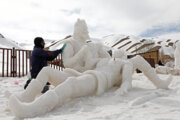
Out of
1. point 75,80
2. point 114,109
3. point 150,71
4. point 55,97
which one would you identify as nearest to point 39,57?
point 75,80

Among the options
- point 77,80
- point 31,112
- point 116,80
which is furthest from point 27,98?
point 116,80

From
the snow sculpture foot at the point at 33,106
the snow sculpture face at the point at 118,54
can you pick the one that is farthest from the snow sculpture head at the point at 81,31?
the snow sculpture foot at the point at 33,106

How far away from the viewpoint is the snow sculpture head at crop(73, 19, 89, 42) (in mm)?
3040

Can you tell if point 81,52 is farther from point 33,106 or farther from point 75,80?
point 33,106

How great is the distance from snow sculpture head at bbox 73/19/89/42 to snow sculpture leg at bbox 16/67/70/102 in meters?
1.00

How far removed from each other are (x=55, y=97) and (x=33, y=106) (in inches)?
9.6

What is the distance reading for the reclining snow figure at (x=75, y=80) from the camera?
1.76m

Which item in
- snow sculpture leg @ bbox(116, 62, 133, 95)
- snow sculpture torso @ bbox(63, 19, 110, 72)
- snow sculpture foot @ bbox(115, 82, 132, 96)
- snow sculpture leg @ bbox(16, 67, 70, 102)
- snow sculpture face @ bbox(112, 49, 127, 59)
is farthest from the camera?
snow sculpture face @ bbox(112, 49, 127, 59)

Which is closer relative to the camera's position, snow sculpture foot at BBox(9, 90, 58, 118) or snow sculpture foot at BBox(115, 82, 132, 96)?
snow sculpture foot at BBox(9, 90, 58, 118)

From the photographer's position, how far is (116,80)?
280cm

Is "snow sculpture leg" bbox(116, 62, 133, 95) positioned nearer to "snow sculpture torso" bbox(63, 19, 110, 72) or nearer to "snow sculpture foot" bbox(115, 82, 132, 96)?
"snow sculpture foot" bbox(115, 82, 132, 96)

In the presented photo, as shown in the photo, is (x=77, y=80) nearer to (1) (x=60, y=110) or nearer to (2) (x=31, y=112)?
(1) (x=60, y=110)

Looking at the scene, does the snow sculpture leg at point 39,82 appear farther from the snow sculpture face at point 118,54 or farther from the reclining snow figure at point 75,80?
the snow sculpture face at point 118,54

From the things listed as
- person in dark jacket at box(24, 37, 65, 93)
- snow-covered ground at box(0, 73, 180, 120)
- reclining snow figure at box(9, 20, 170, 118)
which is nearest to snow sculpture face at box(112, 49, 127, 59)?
reclining snow figure at box(9, 20, 170, 118)
